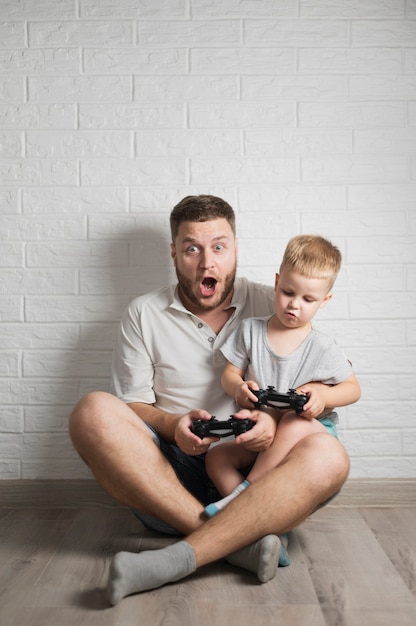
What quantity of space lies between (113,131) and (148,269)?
1.71 feet

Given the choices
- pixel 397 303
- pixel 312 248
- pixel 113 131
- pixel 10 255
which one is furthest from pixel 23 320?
pixel 397 303

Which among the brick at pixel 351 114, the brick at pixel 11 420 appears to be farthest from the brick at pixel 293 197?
the brick at pixel 11 420

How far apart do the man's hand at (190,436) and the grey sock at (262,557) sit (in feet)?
1.01

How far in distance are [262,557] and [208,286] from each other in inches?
35.5

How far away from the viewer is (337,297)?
2.60 m

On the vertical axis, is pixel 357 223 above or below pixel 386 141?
below

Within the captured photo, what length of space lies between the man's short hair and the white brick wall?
216 mm

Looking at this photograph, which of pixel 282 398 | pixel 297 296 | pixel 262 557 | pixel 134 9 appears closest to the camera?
pixel 262 557

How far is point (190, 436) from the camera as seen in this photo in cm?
201

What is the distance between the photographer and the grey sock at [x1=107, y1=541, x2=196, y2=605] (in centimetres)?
171

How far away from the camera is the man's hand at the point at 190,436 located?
201 centimetres

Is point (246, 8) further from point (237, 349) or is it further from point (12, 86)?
point (237, 349)

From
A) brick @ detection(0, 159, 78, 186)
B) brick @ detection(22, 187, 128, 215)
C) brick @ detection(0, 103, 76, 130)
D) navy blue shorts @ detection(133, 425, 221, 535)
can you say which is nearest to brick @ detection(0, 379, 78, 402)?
navy blue shorts @ detection(133, 425, 221, 535)

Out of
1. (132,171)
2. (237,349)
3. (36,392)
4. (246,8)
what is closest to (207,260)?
(237,349)
